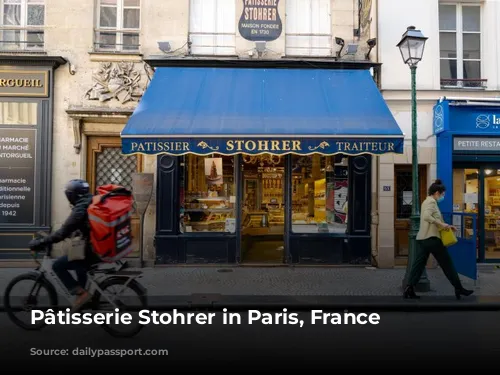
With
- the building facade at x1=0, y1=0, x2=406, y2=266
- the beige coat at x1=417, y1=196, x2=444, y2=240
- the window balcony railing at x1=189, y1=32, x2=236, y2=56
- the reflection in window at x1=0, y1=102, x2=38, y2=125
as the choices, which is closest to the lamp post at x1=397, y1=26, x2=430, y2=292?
the beige coat at x1=417, y1=196, x2=444, y2=240

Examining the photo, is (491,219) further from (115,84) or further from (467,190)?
(115,84)

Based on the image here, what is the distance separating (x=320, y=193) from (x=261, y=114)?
9.02 ft

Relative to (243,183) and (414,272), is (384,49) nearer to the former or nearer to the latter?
(243,183)

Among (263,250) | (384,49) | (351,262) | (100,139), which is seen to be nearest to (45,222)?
(100,139)

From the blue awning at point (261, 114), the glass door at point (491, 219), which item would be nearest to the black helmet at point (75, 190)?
the blue awning at point (261, 114)

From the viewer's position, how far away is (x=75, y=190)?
5.19 meters

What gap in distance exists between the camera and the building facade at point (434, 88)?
9.73 metres

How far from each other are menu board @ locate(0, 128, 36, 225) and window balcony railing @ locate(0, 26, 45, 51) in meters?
2.06

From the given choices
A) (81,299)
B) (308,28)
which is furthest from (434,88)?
(81,299)

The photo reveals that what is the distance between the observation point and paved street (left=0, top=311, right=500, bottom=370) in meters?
4.48

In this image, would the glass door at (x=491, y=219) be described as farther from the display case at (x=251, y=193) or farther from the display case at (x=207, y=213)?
the display case at (x=207, y=213)

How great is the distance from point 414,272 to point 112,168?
710 centimetres

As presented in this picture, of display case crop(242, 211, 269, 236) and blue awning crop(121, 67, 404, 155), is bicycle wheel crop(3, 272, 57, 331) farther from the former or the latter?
display case crop(242, 211, 269, 236)

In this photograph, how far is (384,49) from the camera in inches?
392
